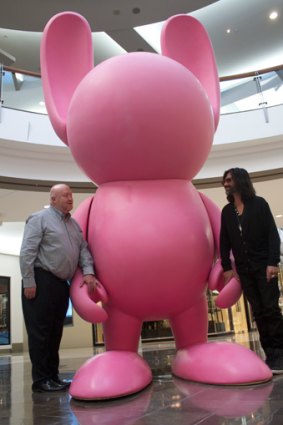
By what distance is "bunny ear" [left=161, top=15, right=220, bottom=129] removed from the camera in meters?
2.92

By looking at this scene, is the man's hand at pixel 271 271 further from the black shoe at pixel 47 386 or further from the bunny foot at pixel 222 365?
the black shoe at pixel 47 386

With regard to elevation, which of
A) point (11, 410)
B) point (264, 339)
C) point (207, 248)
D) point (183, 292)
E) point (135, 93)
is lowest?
point (11, 410)

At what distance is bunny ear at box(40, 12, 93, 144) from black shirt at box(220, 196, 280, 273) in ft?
4.10

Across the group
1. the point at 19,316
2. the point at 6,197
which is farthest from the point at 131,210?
the point at 19,316

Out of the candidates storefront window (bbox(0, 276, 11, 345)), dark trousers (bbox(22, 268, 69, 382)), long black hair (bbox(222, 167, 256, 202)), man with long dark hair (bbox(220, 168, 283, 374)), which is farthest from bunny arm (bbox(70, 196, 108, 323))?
storefront window (bbox(0, 276, 11, 345))

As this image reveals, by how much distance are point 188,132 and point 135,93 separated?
381 mm

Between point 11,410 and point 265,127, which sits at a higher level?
point 265,127

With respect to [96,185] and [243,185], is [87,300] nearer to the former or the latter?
[243,185]

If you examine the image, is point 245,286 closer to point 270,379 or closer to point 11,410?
point 270,379

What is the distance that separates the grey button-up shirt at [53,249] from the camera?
243 cm

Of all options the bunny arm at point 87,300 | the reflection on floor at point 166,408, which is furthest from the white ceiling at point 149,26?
the reflection on floor at point 166,408

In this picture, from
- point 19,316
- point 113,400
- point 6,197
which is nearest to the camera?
point 113,400

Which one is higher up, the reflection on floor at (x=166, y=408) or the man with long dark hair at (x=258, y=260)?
the man with long dark hair at (x=258, y=260)

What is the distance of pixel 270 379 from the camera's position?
216 centimetres
